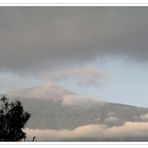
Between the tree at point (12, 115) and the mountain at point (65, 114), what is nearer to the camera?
the tree at point (12, 115)

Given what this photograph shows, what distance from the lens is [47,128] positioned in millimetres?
19984

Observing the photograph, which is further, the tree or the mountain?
the mountain

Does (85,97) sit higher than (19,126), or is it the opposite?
(85,97)

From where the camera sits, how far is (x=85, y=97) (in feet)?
97.7

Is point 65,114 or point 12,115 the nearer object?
point 12,115
